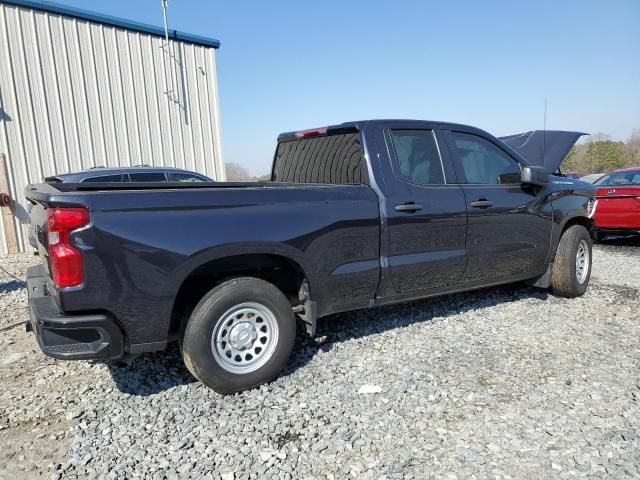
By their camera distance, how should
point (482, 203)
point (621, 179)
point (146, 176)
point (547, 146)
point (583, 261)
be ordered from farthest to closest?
point (621, 179) → point (146, 176) → point (547, 146) → point (583, 261) → point (482, 203)

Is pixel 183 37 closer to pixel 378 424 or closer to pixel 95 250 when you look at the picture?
pixel 95 250

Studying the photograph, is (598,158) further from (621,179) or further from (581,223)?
(581,223)

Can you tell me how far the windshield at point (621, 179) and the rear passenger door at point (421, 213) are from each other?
21.1ft

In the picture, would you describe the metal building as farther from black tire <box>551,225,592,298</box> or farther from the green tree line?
the green tree line

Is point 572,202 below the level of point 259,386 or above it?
above

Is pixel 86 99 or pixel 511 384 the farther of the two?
pixel 86 99

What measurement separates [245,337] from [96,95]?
8.92 metres

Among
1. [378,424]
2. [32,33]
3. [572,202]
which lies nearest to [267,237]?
[378,424]

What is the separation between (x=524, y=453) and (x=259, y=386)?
174 centimetres

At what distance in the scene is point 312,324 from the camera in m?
3.36

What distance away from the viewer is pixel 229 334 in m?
3.08

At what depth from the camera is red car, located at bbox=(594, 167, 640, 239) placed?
26.5ft

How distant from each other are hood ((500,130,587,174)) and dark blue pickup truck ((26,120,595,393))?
2.57 metres

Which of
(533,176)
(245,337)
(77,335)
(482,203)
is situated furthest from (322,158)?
(77,335)
